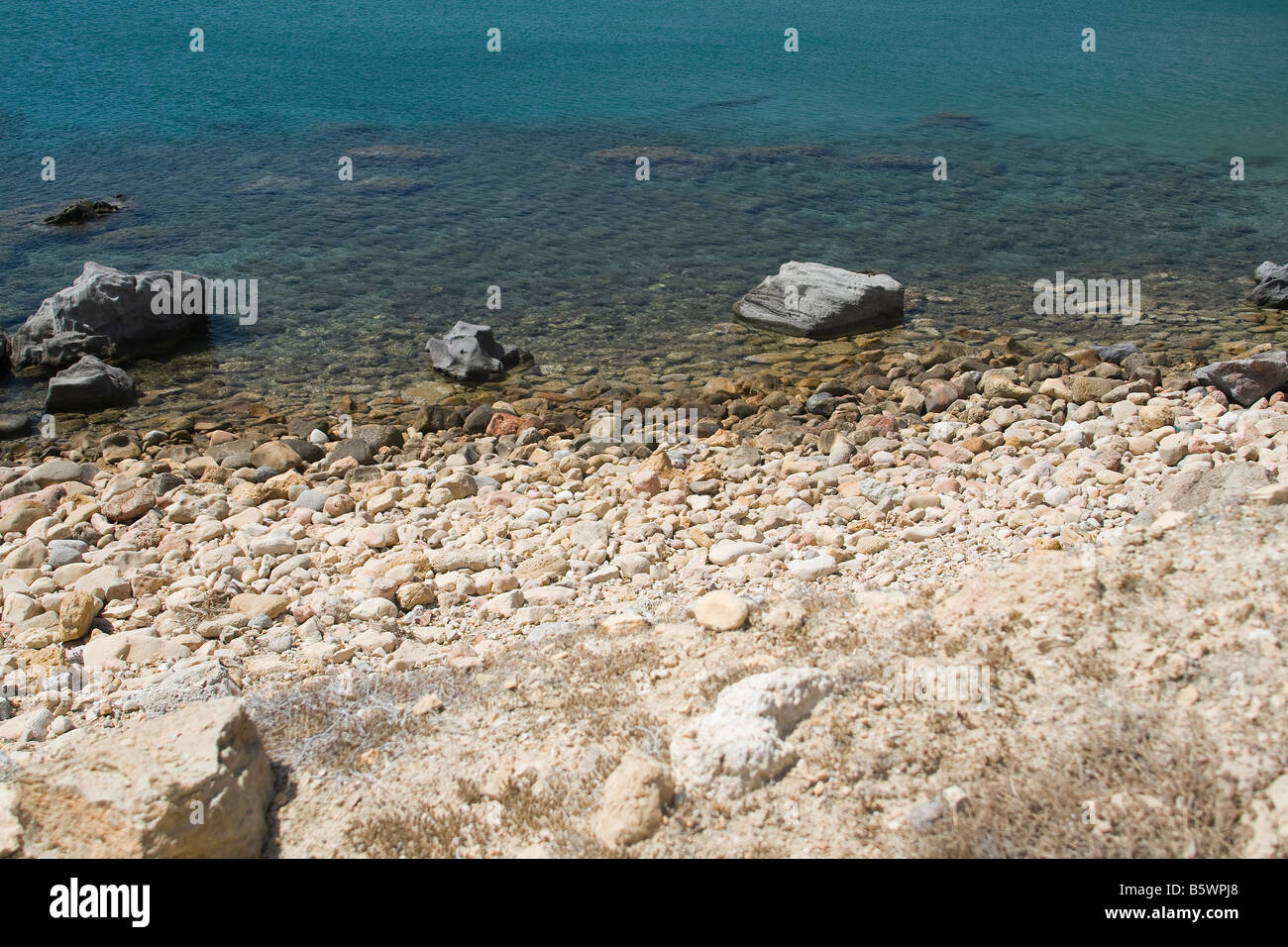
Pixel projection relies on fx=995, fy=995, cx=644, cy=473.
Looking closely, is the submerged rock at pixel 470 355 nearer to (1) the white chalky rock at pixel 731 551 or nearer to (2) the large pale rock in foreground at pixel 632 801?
(1) the white chalky rock at pixel 731 551

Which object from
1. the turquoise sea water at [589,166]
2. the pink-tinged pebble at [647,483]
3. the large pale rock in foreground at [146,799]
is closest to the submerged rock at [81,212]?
the turquoise sea water at [589,166]

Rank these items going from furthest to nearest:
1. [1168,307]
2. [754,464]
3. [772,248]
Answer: [772,248], [1168,307], [754,464]

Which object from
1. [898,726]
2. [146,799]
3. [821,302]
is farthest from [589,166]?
[146,799]

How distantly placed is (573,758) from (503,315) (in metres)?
11.3

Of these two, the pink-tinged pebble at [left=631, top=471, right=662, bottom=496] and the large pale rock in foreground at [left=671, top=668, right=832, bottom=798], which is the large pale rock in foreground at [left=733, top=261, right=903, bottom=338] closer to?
the pink-tinged pebble at [left=631, top=471, right=662, bottom=496]

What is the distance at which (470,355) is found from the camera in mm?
13062

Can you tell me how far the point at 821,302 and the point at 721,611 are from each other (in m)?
9.06

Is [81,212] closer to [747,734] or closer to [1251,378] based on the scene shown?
[747,734]

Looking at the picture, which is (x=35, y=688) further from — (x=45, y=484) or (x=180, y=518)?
(x=45, y=484)

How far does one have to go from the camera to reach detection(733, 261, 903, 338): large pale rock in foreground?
14445mm

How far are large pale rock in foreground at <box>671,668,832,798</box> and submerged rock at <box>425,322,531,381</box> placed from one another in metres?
8.60

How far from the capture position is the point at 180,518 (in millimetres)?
9211

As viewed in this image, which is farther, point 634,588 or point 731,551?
point 731,551
